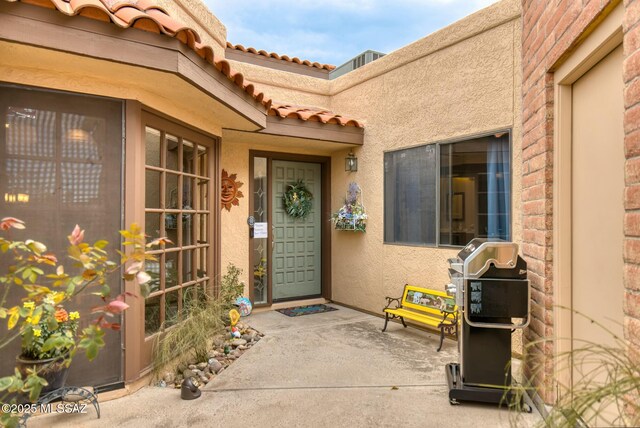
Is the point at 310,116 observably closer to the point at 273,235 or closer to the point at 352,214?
the point at 352,214

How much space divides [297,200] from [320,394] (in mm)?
3817

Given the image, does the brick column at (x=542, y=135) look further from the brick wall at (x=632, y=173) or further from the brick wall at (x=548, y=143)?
the brick wall at (x=632, y=173)

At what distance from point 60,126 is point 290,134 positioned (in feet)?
10.0

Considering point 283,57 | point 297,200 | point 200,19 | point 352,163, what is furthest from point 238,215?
point 283,57

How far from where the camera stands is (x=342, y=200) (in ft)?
22.3

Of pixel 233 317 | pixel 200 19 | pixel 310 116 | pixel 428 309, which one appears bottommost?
pixel 233 317

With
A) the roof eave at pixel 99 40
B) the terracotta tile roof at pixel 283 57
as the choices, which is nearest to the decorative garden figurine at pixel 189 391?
the roof eave at pixel 99 40

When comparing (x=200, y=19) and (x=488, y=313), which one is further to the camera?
(x=200, y=19)

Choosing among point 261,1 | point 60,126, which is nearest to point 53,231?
point 60,126

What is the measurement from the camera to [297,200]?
6.81 m

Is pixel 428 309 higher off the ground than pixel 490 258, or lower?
lower

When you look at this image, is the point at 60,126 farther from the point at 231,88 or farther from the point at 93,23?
the point at 231,88

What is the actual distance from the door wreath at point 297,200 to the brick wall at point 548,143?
13.1ft

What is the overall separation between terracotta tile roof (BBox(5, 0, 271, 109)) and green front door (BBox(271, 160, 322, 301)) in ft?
10.3
